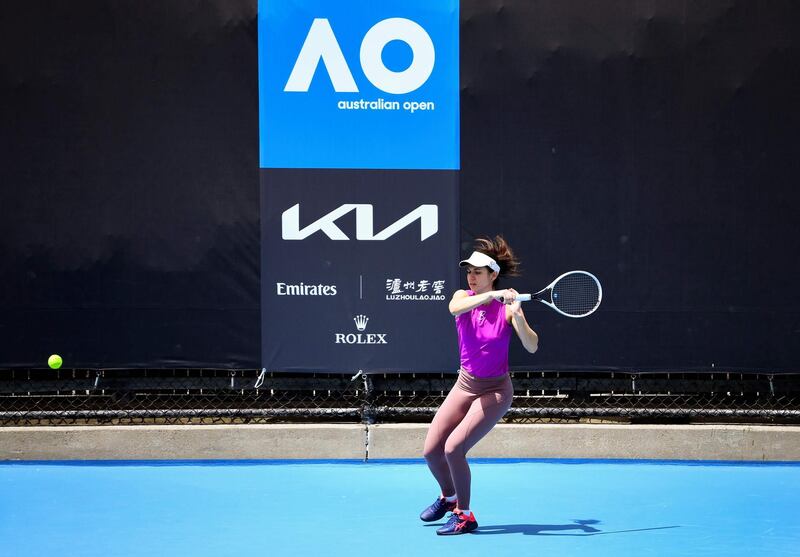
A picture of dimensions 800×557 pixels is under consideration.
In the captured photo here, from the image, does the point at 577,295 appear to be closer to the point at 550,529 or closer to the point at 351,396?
the point at 550,529

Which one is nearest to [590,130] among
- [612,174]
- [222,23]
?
[612,174]

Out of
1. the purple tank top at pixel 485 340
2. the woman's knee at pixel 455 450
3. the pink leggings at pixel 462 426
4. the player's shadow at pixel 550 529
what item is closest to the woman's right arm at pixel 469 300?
the purple tank top at pixel 485 340

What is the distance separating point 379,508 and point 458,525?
786mm

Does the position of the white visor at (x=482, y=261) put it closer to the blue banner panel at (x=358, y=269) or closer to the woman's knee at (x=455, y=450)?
the woman's knee at (x=455, y=450)

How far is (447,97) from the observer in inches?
295

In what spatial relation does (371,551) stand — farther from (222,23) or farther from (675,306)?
(222,23)

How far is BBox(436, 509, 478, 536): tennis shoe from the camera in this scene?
218 inches

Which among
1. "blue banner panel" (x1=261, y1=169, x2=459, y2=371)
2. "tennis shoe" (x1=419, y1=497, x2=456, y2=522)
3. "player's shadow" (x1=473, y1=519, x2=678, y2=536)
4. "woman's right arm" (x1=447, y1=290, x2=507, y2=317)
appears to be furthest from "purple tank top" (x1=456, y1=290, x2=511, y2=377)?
"blue banner panel" (x1=261, y1=169, x2=459, y2=371)

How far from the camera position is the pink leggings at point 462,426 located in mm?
5477

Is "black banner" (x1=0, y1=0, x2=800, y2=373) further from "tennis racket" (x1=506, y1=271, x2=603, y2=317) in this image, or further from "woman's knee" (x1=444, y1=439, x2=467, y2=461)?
"woman's knee" (x1=444, y1=439, x2=467, y2=461)

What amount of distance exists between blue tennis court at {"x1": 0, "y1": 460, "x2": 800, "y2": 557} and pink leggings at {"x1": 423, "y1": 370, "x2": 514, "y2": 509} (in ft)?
1.09

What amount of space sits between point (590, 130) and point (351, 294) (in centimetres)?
222

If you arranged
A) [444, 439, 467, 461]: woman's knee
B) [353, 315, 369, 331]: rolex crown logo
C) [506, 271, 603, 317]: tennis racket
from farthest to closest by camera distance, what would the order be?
[353, 315, 369, 331]: rolex crown logo
[506, 271, 603, 317]: tennis racket
[444, 439, 467, 461]: woman's knee

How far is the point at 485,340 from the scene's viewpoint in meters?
5.59
